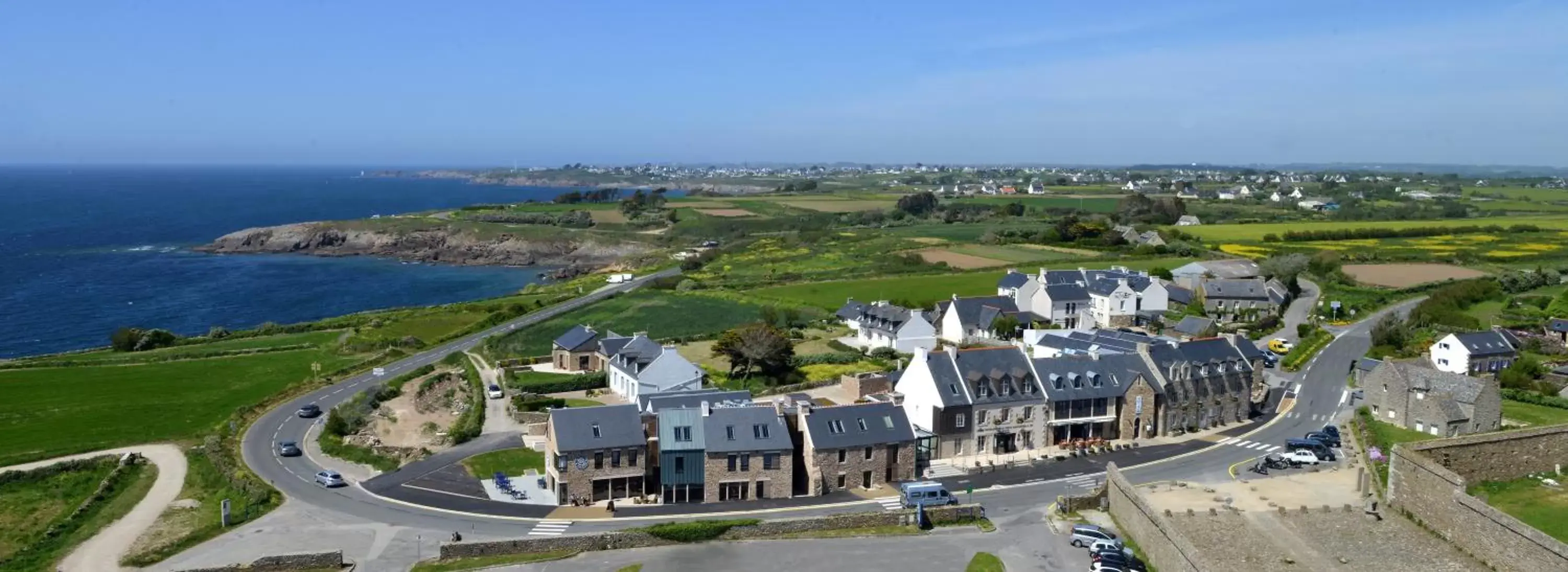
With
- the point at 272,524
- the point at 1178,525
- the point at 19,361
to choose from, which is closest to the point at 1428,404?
the point at 1178,525

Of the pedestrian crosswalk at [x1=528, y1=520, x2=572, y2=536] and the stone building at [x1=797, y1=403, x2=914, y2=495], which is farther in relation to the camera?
the stone building at [x1=797, y1=403, x2=914, y2=495]

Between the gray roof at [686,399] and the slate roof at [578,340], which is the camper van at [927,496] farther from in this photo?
the slate roof at [578,340]

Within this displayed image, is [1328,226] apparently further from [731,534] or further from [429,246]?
[731,534]

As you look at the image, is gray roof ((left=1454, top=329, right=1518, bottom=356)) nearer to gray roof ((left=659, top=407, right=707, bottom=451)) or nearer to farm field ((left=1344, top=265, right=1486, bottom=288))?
farm field ((left=1344, top=265, right=1486, bottom=288))

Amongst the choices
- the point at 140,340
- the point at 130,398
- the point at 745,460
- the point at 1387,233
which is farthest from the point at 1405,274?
the point at 140,340

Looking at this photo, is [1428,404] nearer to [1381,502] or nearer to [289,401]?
[1381,502]

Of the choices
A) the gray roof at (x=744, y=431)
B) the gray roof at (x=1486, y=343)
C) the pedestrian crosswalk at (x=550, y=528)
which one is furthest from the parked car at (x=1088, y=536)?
the gray roof at (x=1486, y=343)

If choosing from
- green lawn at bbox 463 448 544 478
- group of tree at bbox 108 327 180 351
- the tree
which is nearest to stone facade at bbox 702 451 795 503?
green lawn at bbox 463 448 544 478
